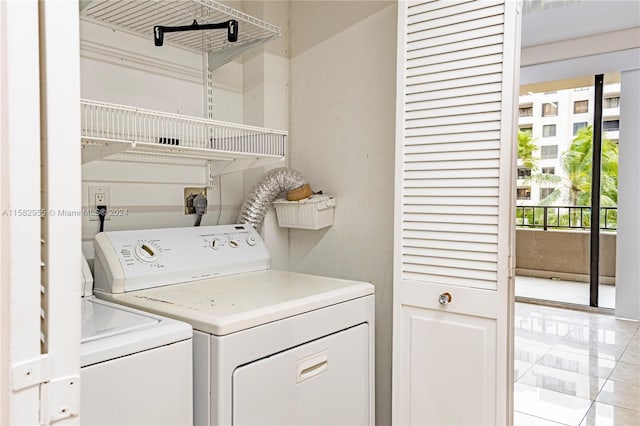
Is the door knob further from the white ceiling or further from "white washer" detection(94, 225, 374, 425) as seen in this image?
the white ceiling

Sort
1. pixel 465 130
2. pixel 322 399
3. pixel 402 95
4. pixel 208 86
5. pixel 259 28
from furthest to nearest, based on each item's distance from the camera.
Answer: pixel 208 86
pixel 259 28
pixel 402 95
pixel 465 130
pixel 322 399

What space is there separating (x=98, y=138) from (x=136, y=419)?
0.80 meters

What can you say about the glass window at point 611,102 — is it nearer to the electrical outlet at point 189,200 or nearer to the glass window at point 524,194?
the glass window at point 524,194

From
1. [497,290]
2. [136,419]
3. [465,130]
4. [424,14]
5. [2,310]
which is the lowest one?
[136,419]

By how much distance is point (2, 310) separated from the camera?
630mm

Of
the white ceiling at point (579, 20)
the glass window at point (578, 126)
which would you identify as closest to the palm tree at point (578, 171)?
the glass window at point (578, 126)

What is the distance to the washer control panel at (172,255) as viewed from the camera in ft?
5.36

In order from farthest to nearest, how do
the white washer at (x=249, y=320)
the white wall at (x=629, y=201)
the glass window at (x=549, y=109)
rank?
the glass window at (x=549, y=109) → the white wall at (x=629, y=201) → the white washer at (x=249, y=320)

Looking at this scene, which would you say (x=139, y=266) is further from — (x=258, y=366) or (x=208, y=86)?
(x=208, y=86)

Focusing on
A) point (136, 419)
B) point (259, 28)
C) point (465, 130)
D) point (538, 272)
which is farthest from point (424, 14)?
point (538, 272)

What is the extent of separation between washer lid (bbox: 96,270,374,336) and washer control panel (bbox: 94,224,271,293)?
0.13 feet

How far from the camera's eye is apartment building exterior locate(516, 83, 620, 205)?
595cm

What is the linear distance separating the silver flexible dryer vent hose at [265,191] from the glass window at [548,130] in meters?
5.29

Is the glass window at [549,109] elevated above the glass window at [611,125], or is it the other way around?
the glass window at [549,109]
